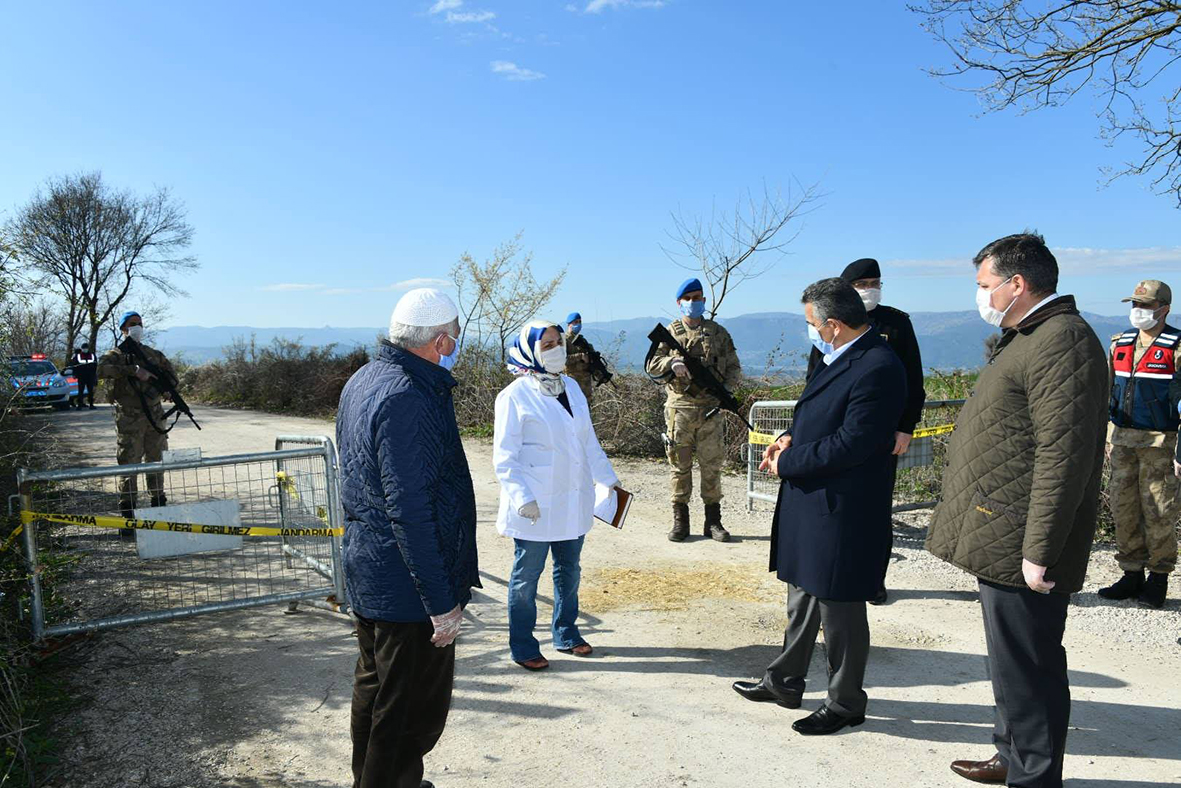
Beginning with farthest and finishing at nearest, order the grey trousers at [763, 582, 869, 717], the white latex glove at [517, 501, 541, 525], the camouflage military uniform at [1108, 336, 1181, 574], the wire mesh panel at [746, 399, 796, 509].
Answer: the wire mesh panel at [746, 399, 796, 509], the camouflage military uniform at [1108, 336, 1181, 574], the white latex glove at [517, 501, 541, 525], the grey trousers at [763, 582, 869, 717]

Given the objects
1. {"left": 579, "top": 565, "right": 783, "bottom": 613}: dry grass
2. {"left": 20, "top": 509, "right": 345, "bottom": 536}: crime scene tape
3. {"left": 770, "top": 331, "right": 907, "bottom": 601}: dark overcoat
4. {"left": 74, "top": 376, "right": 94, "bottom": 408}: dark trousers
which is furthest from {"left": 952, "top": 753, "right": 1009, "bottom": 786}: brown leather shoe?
{"left": 74, "top": 376, "right": 94, "bottom": 408}: dark trousers

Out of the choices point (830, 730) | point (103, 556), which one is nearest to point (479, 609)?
point (830, 730)

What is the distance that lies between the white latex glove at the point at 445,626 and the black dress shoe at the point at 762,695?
2.02 meters

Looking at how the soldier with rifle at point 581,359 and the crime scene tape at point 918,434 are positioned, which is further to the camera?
the soldier with rifle at point 581,359

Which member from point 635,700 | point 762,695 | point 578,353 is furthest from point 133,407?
point 762,695

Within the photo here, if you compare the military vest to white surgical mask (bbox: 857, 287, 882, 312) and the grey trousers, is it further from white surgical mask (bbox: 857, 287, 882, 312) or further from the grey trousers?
the grey trousers

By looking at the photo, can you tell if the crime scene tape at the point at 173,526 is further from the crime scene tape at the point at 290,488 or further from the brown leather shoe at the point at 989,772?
the brown leather shoe at the point at 989,772

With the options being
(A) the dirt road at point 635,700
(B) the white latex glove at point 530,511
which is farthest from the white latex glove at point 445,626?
(B) the white latex glove at point 530,511

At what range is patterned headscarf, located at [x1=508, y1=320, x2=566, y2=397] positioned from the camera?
4566 mm

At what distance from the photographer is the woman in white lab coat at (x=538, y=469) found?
14.6ft

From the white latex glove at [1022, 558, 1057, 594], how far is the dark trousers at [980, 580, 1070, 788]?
0.42ft

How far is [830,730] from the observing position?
3846 millimetres

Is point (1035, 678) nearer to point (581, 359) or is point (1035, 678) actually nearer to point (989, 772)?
point (989, 772)

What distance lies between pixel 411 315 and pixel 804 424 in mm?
1986
